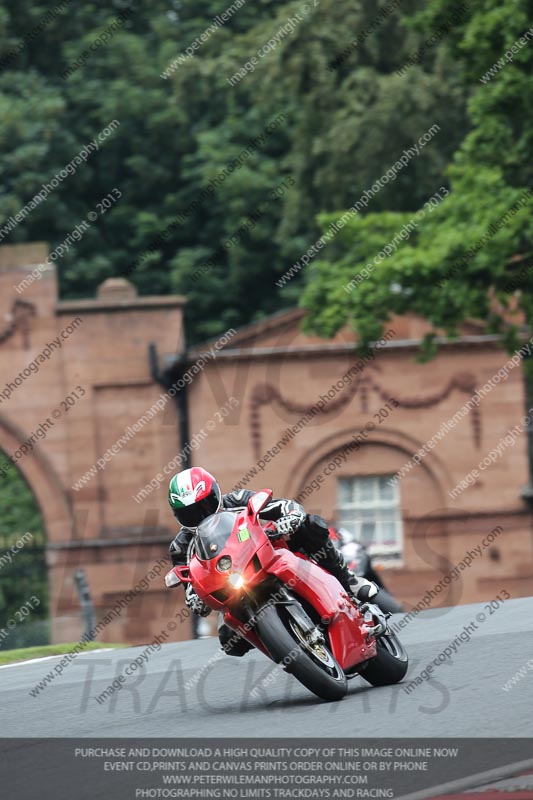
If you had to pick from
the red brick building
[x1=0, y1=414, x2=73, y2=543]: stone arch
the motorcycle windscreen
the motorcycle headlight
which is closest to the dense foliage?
the red brick building

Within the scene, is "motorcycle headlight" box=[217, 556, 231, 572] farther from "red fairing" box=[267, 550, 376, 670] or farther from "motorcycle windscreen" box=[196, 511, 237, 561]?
"red fairing" box=[267, 550, 376, 670]

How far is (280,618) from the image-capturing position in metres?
9.22

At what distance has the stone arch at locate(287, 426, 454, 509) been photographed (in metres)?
31.0

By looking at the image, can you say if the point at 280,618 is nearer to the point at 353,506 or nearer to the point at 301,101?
the point at 353,506

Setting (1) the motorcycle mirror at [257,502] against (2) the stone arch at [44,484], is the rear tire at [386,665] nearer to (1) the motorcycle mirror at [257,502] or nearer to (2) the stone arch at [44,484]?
(1) the motorcycle mirror at [257,502]

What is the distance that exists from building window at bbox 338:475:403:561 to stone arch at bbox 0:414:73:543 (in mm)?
5275

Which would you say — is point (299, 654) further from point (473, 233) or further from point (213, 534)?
point (473, 233)

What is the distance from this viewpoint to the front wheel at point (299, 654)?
8.97 metres

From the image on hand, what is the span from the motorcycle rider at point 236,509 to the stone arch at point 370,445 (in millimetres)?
20786

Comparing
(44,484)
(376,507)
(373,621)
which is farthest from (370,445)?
(373,621)

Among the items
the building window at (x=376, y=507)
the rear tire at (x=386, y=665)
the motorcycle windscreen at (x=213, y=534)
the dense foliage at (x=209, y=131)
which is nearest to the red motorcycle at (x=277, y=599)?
the motorcycle windscreen at (x=213, y=534)

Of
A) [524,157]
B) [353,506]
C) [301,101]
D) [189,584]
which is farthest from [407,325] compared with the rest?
[189,584]

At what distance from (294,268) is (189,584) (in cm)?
2805

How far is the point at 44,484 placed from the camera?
105 ft
